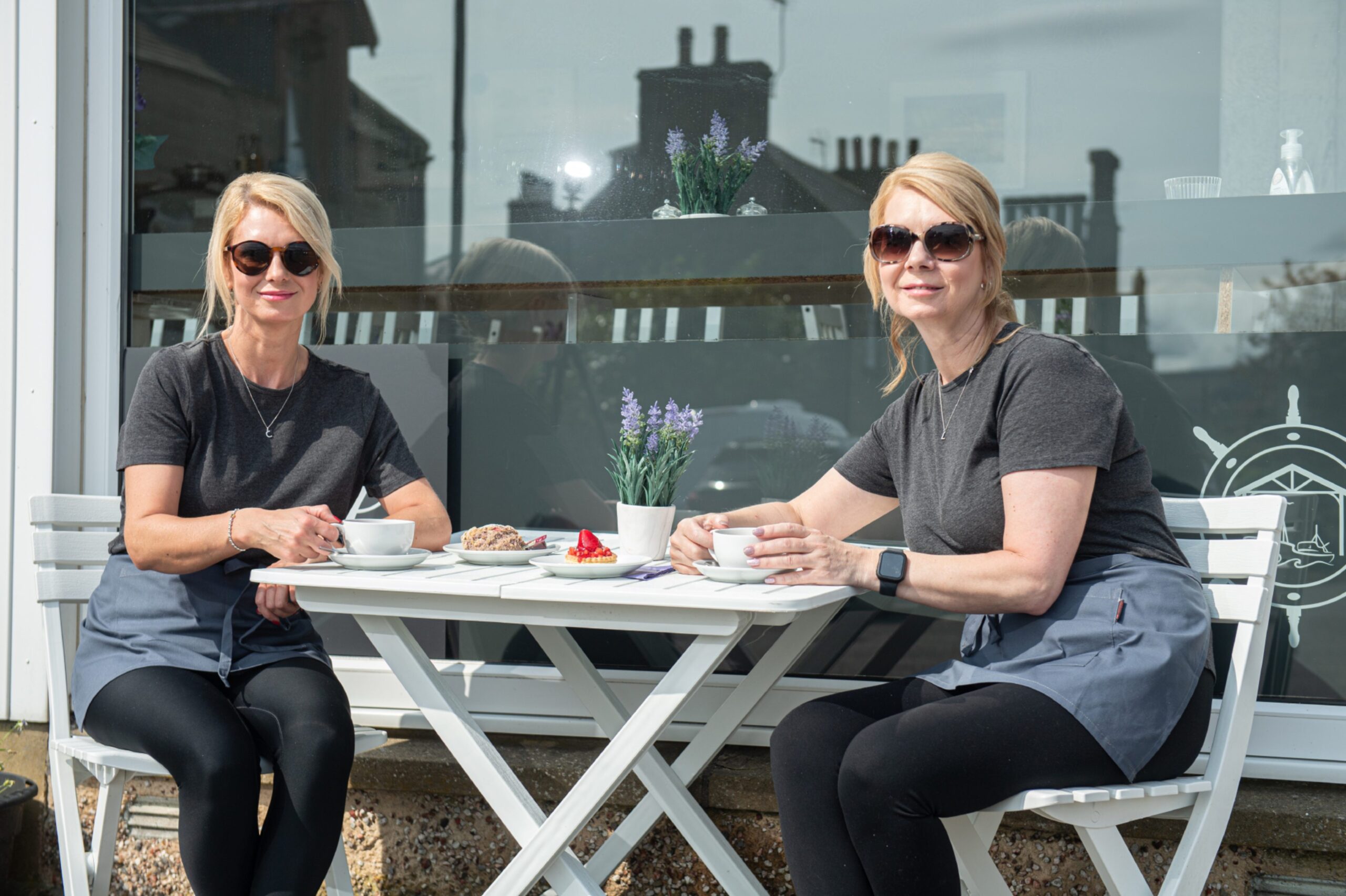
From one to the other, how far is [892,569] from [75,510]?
193cm

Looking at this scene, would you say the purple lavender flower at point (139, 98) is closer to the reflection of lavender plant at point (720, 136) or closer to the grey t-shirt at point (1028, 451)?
the reflection of lavender plant at point (720, 136)

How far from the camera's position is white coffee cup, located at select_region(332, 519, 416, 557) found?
2109mm

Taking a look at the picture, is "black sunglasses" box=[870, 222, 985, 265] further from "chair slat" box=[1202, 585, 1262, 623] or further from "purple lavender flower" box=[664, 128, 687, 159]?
"purple lavender flower" box=[664, 128, 687, 159]

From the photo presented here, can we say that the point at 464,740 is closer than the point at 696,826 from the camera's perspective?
Yes

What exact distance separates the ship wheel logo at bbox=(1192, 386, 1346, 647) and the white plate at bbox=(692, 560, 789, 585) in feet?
4.97

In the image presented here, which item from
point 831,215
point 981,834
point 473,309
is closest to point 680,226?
point 831,215

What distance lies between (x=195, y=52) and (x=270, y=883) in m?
2.65

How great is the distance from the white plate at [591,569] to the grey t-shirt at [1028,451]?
1.89 feet

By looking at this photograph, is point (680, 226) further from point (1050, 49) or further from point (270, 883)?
point (270, 883)

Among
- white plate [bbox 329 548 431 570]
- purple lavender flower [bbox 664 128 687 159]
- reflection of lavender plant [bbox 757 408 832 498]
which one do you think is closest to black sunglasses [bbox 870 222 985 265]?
reflection of lavender plant [bbox 757 408 832 498]

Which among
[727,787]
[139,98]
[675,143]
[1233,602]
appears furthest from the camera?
[139,98]

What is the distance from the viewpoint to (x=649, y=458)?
2.31 meters

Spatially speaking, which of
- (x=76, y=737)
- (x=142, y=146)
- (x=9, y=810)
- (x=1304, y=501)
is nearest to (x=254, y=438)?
(x=76, y=737)

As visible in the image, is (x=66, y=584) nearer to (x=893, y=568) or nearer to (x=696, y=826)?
(x=696, y=826)
